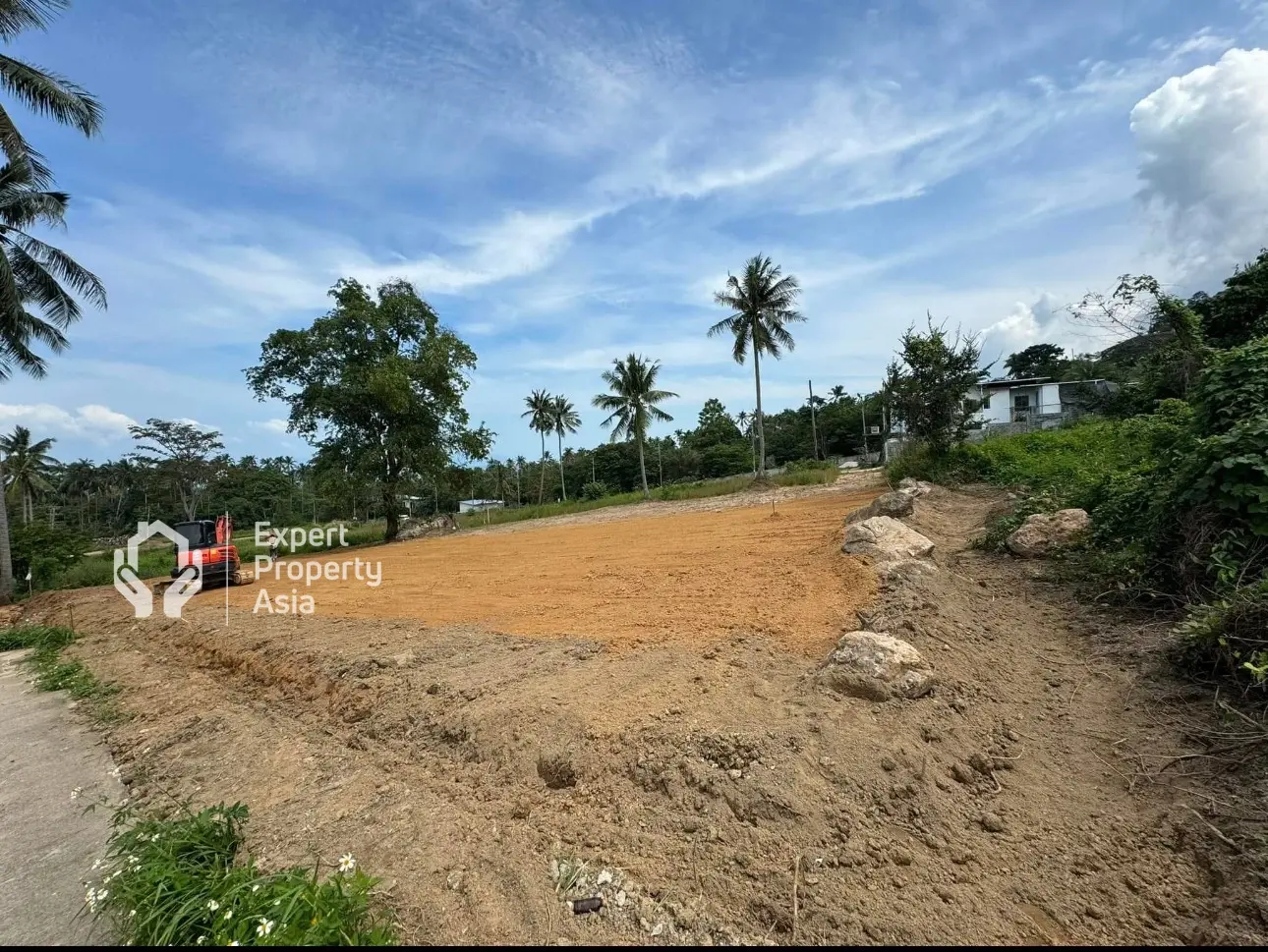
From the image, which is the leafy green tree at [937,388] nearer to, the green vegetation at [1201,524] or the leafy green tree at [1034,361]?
the green vegetation at [1201,524]

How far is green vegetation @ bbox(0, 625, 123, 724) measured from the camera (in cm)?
610

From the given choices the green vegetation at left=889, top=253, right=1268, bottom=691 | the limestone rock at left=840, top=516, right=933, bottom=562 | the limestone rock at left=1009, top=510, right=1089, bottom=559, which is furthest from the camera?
the limestone rock at left=840, top=516, right=933, bottom=562

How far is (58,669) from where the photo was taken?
25.4 ft

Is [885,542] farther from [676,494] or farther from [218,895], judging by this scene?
[676,494]

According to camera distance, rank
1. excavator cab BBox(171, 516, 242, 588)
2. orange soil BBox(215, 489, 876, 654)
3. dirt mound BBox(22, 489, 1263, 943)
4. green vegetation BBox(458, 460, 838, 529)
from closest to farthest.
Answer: dirt mound BBox(22, 489, 1263, 943), orange soil BBox(215, 489, 876, 654), excavator cab BBox(171, 516, 242, 588), green vegetation BBox(458, 460, 838, 529)

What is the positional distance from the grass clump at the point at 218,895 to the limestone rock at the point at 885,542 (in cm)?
568

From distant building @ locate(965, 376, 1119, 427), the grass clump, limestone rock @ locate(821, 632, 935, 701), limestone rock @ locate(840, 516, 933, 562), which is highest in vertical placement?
distant building @ locate(965, 376, 1119, 427)

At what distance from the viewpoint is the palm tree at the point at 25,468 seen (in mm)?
34781

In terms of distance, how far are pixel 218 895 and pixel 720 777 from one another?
219 cm

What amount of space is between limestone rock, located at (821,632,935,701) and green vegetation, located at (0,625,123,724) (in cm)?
635

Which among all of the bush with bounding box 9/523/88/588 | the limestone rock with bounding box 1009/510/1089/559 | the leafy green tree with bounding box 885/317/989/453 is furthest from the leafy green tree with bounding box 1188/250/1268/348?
the bush with bounding box 9/523/88/588

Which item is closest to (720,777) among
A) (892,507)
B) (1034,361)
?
(892,507)

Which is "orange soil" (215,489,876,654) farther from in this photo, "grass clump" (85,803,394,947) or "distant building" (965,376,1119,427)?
"distant building" (965,376,1119,427)

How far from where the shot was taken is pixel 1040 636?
457 centimetres
